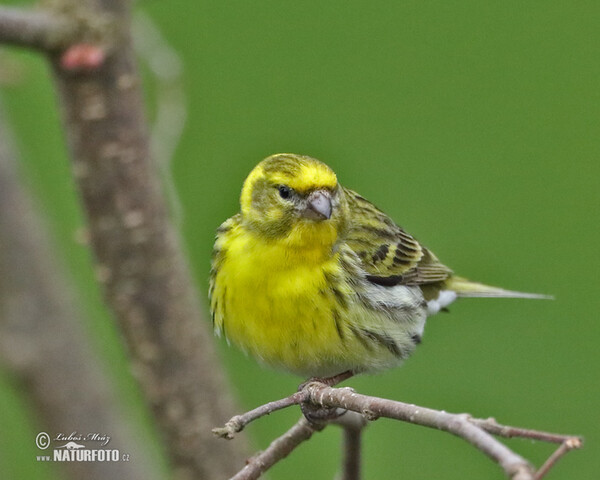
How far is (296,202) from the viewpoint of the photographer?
2.79 m

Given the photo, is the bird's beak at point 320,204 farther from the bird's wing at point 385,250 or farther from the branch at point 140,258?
the branch at point 140,258

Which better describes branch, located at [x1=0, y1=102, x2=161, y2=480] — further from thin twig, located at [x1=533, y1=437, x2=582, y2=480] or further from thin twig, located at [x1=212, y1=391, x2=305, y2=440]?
thin twig, located at [x1=533, y1=437, x2=582, y2=480]

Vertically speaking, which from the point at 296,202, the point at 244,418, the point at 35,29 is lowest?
the point at 244,418

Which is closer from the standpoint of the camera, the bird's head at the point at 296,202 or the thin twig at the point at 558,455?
the thin twig at the point at 558,455

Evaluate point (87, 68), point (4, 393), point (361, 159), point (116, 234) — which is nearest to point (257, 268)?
point (116, 234)

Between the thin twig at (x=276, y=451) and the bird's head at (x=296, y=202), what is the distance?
598mm

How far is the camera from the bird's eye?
2.80 meters

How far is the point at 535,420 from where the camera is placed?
3.79 m

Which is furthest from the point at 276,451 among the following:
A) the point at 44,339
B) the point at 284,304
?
the point at 44,339

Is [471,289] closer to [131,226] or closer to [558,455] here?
[131,226]

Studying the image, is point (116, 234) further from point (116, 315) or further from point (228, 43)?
point (228, 43)

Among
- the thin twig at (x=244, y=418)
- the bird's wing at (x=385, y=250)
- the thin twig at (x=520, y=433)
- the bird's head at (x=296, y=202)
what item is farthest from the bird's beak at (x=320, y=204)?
the thin twig at (x=520, y=433)
